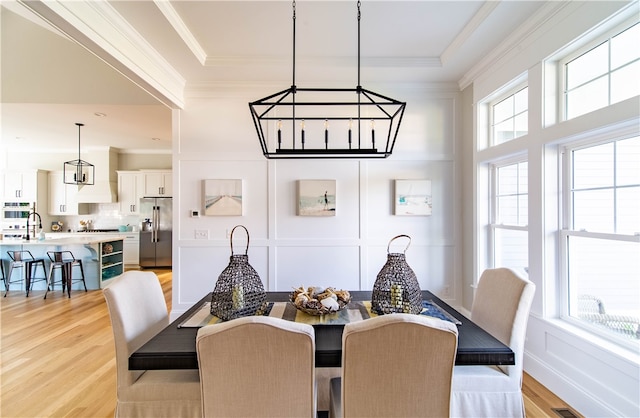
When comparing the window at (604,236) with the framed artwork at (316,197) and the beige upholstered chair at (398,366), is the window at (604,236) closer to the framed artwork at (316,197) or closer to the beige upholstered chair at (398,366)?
the beige upholstered chair at (398,366)

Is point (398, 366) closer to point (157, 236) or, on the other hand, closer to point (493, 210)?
point (493, 210)

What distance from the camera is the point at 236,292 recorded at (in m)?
1.58

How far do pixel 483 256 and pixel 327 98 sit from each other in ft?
8.15

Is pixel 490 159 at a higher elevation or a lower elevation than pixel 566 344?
higher

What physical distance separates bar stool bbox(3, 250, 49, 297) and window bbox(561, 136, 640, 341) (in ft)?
22.5

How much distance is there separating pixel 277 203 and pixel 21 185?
23.9ft

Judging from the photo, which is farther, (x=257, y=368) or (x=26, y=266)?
(x=26, y=266)

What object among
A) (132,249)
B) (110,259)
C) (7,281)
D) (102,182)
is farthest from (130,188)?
(7,281)

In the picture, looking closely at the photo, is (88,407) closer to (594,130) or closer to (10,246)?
(594,130)

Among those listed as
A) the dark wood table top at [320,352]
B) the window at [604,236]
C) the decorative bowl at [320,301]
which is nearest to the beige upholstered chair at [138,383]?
the dark wood table top at [320,352]

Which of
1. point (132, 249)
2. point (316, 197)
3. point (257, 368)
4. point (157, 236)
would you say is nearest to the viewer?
point (257, 368)

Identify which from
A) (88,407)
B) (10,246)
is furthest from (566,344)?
(10,246)

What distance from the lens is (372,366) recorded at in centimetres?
106

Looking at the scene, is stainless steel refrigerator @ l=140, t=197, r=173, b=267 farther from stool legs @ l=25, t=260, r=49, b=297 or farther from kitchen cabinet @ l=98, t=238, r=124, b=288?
stool legs @ l=25, t=260, r=49, b=297
